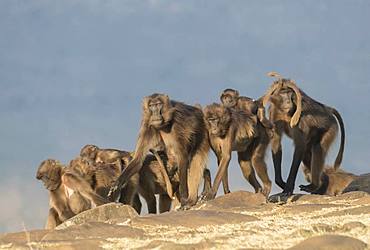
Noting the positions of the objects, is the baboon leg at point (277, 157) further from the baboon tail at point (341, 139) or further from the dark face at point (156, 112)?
the dark face at point (156, 112)

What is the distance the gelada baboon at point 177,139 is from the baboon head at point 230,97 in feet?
4.23

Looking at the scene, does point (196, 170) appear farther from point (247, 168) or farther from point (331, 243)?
point (331, 243)

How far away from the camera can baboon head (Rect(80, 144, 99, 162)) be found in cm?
1548

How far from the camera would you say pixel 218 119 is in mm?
13797

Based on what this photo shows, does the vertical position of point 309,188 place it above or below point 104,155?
below

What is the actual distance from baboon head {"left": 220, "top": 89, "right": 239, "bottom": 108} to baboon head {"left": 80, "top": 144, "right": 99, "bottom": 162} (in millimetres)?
2627

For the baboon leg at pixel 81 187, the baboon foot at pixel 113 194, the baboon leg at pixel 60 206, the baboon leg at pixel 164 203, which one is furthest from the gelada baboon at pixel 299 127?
the baboon leg at pixel 60 206

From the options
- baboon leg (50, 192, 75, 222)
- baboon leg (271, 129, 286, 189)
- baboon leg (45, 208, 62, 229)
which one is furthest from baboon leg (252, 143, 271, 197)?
baboon leg (45, 208, 62, 229)

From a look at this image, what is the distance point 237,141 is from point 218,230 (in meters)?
4.89

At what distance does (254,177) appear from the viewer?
48.9 feet

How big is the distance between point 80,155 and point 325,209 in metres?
5.56

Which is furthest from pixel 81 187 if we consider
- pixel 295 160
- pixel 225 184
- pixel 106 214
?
pixel 295 160

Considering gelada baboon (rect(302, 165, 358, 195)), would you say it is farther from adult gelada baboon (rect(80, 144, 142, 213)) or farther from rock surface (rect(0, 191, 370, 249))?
rock surface (rect(0, 191, 370, 249))

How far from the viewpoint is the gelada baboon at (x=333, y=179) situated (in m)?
16.7
